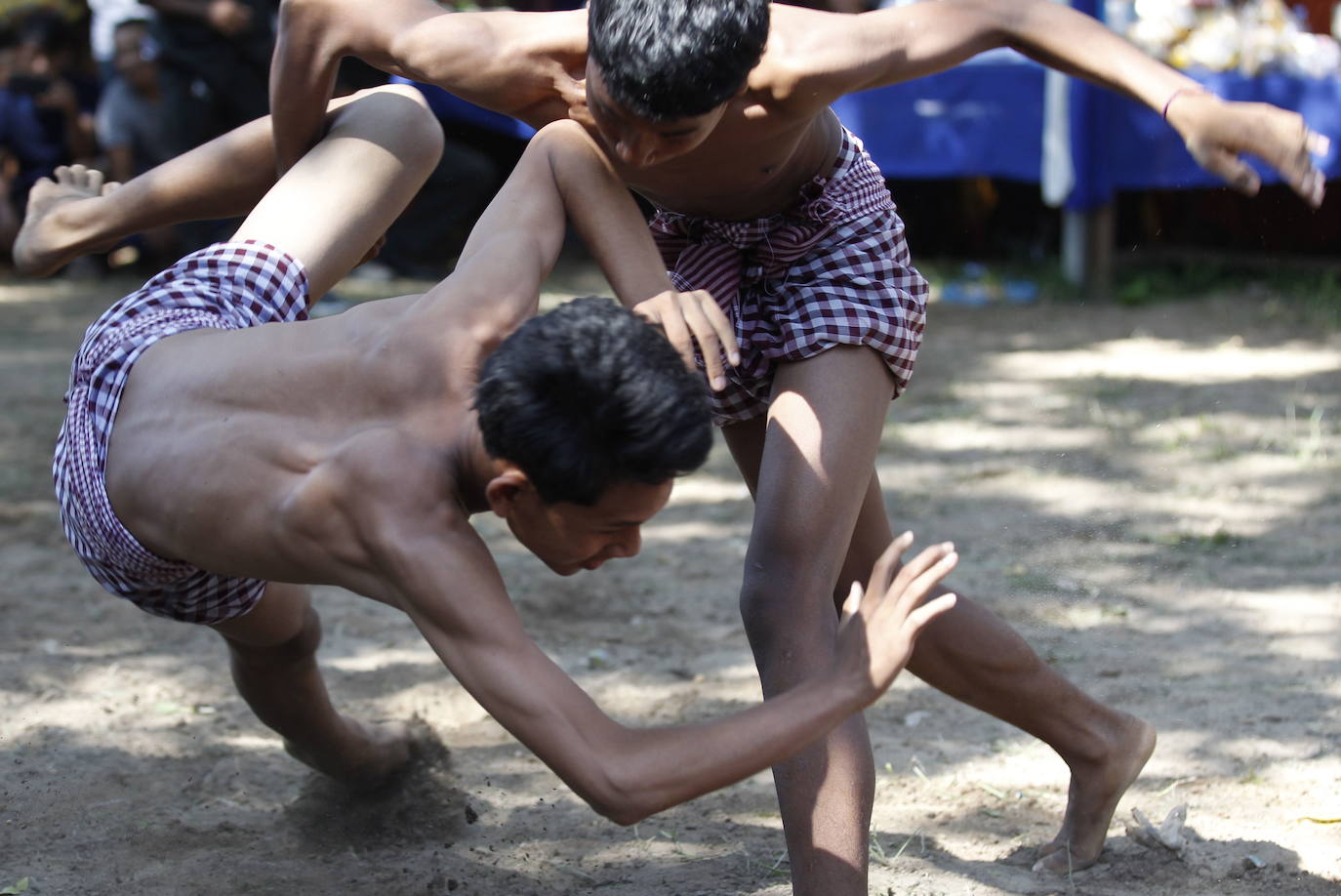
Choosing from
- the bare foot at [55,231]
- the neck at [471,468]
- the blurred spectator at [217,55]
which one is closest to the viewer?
the neck at [471,468]

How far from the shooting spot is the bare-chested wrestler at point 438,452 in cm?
183

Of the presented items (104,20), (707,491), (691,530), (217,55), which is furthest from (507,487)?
(104,20)

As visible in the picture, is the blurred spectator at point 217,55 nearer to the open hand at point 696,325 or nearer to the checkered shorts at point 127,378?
the checkered shorts at point 127,378

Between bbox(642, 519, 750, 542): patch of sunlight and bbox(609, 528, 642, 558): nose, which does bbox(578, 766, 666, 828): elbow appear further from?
bbox(642, 519, 750, 542): patch of sunlight

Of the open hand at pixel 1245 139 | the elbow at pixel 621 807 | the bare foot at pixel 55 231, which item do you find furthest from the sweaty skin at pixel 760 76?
the elbow at pixel 621 807

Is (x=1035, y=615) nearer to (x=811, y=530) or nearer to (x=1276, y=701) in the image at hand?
(x=1276, y=701)

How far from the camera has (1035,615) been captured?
3781 millimetres

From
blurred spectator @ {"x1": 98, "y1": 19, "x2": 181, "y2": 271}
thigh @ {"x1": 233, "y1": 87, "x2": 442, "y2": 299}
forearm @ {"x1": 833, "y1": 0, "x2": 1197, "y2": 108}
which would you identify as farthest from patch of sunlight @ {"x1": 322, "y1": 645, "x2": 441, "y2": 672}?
blurred spectator @ {"x1": 98, "y1": 19, "x2": 181, "y2": 271}

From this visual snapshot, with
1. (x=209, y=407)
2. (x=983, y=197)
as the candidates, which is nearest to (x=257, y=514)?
(x=209, y=407)

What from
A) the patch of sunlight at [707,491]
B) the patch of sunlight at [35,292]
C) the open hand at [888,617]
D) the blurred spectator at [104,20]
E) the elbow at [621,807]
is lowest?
the patch of sunlight at [35,292]

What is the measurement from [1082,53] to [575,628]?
2.11 m

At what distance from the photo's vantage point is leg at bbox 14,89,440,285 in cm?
279

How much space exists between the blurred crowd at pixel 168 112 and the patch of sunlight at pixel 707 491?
2395mm

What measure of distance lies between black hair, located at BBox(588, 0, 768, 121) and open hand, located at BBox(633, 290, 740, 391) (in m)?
0.27
